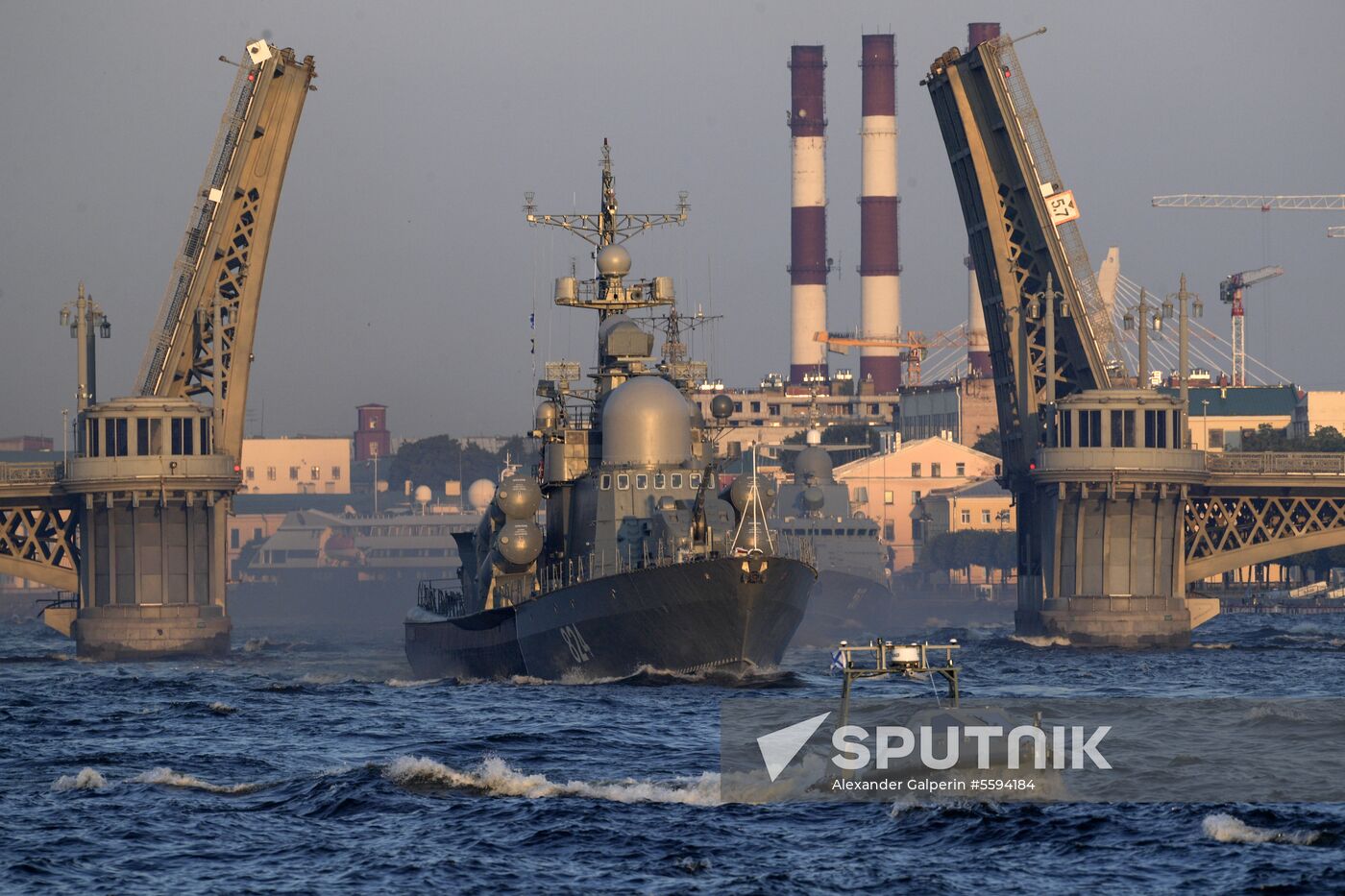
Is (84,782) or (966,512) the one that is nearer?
(84,782)

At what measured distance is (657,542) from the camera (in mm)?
59844

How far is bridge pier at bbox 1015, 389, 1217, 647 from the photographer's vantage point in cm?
8631

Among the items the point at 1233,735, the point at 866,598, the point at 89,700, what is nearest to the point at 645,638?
the point at 89,700

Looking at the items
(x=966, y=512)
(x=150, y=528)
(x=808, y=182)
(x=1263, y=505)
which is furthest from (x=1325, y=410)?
(x=150, y=528)

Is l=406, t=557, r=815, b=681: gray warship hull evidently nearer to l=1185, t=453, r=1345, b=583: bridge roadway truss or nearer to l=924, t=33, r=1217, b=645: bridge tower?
l=924, t=33, r=1217, b=645: bridge tower

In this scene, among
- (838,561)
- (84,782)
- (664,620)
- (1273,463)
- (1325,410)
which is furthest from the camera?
(1325,410)

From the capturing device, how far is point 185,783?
38719 mm

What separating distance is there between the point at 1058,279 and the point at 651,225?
2068 cm

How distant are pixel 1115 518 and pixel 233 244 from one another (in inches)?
1437

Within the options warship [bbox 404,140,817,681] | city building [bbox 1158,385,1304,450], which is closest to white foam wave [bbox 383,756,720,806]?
warship [bbox 404,140,817,681]

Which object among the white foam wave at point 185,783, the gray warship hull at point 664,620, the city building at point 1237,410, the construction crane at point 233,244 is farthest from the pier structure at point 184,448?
the city building at point 1237,410

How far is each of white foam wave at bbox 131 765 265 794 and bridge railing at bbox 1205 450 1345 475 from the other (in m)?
58.5

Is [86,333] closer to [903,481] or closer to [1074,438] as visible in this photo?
[1074,438]

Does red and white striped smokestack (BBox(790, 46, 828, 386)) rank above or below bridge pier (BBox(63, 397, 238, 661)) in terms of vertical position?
above
